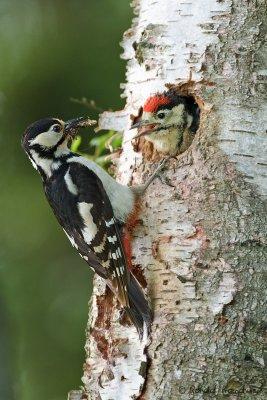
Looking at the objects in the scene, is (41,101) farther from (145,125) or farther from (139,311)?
(139,311)

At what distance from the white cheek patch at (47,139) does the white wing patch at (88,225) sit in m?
0.41

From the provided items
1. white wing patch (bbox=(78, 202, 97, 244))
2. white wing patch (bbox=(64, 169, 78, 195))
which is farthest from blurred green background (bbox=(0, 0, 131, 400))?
white wing patch (bbox=(78, 202, 97, 244))

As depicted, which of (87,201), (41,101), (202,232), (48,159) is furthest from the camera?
(41,101)

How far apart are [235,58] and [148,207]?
795mm

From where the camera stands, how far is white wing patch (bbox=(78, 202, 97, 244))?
5160 millimetres

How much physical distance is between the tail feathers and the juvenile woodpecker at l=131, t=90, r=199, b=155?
0.80m

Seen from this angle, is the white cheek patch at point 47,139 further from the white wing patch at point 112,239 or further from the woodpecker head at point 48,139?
the white wing patch at point 112,239

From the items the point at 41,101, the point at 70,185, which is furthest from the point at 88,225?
the point at 41,101

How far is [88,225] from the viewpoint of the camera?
5.17 meters

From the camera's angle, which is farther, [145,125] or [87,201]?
[145,125]

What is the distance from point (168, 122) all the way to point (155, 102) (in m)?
0.22

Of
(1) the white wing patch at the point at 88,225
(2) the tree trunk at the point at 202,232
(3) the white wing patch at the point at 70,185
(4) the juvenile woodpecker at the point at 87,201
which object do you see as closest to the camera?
(2) the tree trunk at the point at 202,232

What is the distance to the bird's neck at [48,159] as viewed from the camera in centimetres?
544

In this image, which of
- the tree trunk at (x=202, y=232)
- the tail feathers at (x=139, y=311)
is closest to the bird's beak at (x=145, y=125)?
the tree trunk at (x=202, y=232)
